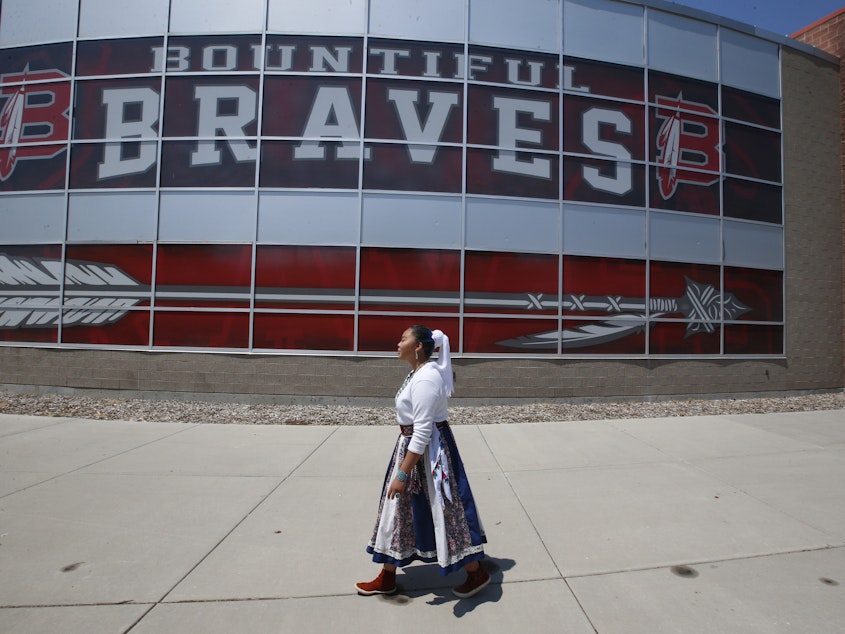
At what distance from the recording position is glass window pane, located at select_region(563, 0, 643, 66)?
376 inches

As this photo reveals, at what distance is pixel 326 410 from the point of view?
8.30 metres

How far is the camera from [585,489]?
4.58 m

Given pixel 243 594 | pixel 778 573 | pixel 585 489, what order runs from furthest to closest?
pixel 585 489, pixel 778 573, pixel 243 594

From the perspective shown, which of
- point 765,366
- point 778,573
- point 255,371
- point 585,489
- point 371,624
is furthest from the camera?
point 765,366

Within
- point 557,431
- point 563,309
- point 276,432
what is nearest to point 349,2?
point 563,309

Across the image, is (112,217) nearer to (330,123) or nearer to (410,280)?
(330,123)

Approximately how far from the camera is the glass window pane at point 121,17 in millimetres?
9305

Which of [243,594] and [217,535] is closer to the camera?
[243,594]

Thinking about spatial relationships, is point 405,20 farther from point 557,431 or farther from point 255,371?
point 557,431

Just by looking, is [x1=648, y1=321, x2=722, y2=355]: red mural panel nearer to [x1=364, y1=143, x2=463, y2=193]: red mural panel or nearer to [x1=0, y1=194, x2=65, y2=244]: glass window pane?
[x1=364, y1=143, x2=463, y2=193]: red mural panel

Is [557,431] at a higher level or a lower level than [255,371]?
lower

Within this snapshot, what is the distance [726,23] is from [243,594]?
510 inches

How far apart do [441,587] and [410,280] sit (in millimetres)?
6358

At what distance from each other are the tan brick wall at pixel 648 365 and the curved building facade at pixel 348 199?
6 cm
